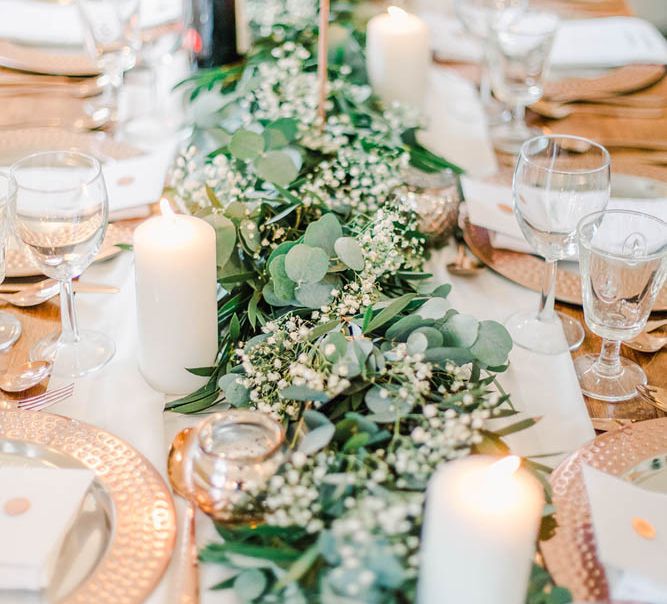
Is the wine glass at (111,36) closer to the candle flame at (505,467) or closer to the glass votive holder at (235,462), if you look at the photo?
the glass votive holder at (235,462)

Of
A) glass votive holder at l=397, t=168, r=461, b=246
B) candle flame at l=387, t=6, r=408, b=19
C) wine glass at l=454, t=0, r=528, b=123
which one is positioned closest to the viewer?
glass votive holder at l=397, t=168, r=461, b=246

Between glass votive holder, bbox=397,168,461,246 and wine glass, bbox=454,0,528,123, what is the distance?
16.7 inches

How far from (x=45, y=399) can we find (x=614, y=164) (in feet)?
3.26

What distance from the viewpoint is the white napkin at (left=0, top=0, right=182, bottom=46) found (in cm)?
181

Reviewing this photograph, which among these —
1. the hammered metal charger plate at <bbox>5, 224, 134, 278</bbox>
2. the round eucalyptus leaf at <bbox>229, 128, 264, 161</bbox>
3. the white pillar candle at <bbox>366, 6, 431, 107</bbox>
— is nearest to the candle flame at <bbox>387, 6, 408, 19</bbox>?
the white pillar candle at <bbox>366, 6, 431, 107</bbox>

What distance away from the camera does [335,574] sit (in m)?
0.68

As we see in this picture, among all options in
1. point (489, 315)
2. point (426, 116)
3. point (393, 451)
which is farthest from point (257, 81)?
point (393, 451)

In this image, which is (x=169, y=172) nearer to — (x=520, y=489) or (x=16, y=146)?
(x=16, y=146)

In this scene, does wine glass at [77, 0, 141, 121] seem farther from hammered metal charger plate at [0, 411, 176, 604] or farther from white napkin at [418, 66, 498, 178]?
hammered metal charger plate at [0, 411, 176, 604]

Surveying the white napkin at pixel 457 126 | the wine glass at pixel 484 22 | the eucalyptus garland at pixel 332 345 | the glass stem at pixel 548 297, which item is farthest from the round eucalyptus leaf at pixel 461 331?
the wine glass at pixel 484 22

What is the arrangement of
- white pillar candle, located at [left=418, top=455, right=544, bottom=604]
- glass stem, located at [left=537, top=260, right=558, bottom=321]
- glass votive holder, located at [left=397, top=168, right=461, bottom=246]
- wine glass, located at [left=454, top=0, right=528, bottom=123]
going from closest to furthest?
white pillar candle, located at [left=418, top=455, right=544, bottom=604], glass stem, located at [left=537, top=260, right=558, bottom=321], glass votive holder, located at [left=397, top=168, right=461, bottom=246], wine glass, located at [left=454, top=0, right=528, bottom=123]

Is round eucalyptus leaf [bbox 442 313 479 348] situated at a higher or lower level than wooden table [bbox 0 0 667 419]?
higher

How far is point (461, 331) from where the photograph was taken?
96 centimetres

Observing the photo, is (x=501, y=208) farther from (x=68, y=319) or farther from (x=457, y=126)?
(x=68, y=319)
